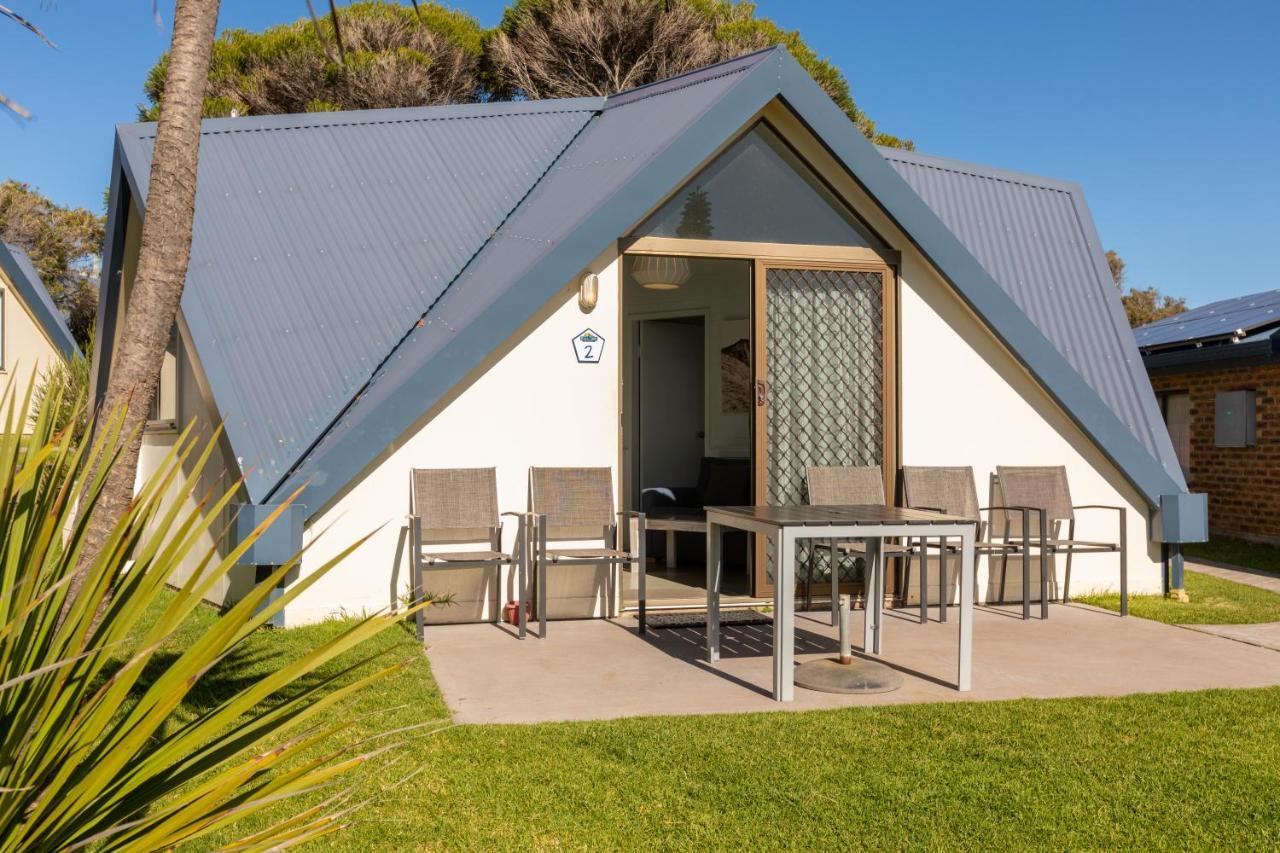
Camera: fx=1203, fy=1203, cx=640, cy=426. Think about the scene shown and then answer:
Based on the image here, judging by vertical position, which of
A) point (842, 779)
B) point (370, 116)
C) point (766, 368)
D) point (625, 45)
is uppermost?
point (625, 45)

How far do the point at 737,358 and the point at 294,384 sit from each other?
4.86 meters

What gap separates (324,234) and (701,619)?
12.8 ft

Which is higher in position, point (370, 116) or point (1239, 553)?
point (370, 116)

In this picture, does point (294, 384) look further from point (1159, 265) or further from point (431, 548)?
point (1159, 265)

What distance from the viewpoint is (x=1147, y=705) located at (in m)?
5.50

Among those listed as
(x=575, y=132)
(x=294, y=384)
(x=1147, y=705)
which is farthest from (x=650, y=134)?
(x=1147, y=705)

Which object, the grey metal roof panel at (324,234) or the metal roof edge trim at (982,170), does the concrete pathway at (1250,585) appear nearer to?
the metal roof edge trim at (982,170)

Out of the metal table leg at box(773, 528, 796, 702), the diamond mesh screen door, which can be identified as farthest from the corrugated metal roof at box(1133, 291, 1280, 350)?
the metal table leg at box(773, 528, 796, 702)

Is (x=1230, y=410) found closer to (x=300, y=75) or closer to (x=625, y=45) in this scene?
(x=625, y=45)

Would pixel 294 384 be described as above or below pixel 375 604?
above

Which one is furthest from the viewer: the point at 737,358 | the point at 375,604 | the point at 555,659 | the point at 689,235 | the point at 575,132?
the point at 737,358

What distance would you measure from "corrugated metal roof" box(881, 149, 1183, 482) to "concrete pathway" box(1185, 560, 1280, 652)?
65.0 inches

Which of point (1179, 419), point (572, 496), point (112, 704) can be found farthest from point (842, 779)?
point (1179, 419)

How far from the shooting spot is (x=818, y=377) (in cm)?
847
